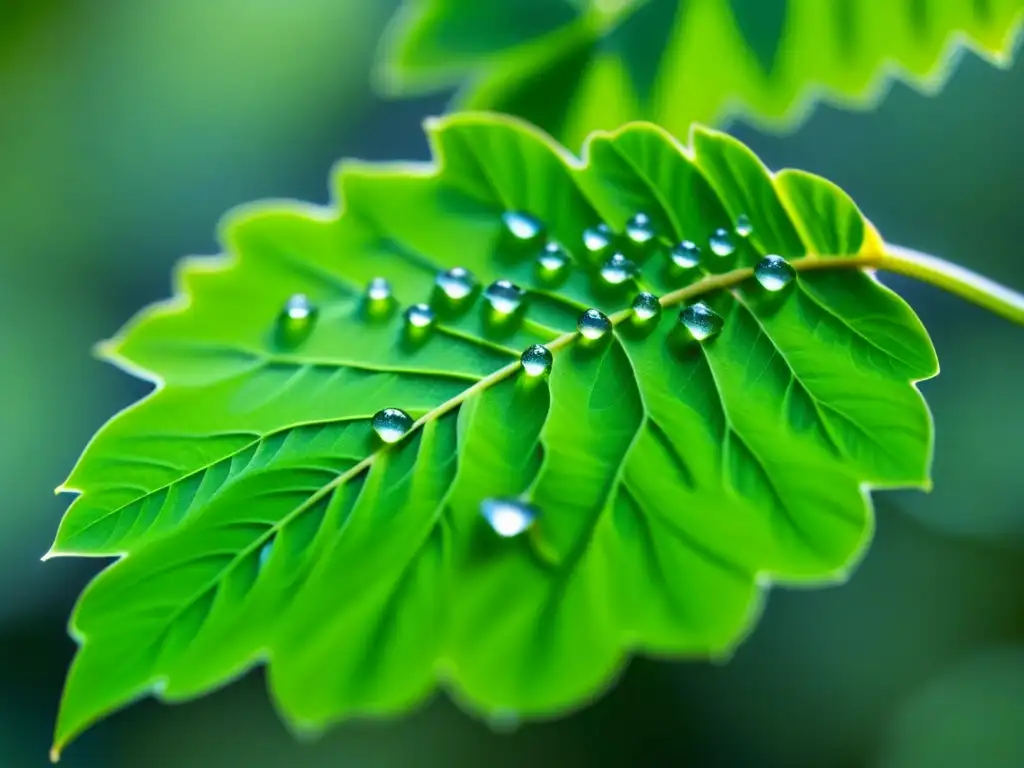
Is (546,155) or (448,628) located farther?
(546,155)

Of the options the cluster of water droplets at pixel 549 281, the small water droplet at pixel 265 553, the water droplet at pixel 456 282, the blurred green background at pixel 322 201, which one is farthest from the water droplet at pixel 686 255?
the blurred green background at pixel 322 201

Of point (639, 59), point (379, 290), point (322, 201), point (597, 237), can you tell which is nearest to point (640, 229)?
point (597, 237)

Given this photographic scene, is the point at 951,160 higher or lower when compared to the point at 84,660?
lower

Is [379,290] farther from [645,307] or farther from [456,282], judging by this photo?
[645,307]

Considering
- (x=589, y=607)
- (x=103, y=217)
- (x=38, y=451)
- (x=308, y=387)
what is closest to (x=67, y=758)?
(x=38, y=451)

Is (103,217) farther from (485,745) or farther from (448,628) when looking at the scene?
(448,628)

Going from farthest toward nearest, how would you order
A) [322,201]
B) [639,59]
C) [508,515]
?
[322,201] < [639,59] < [508,515]
